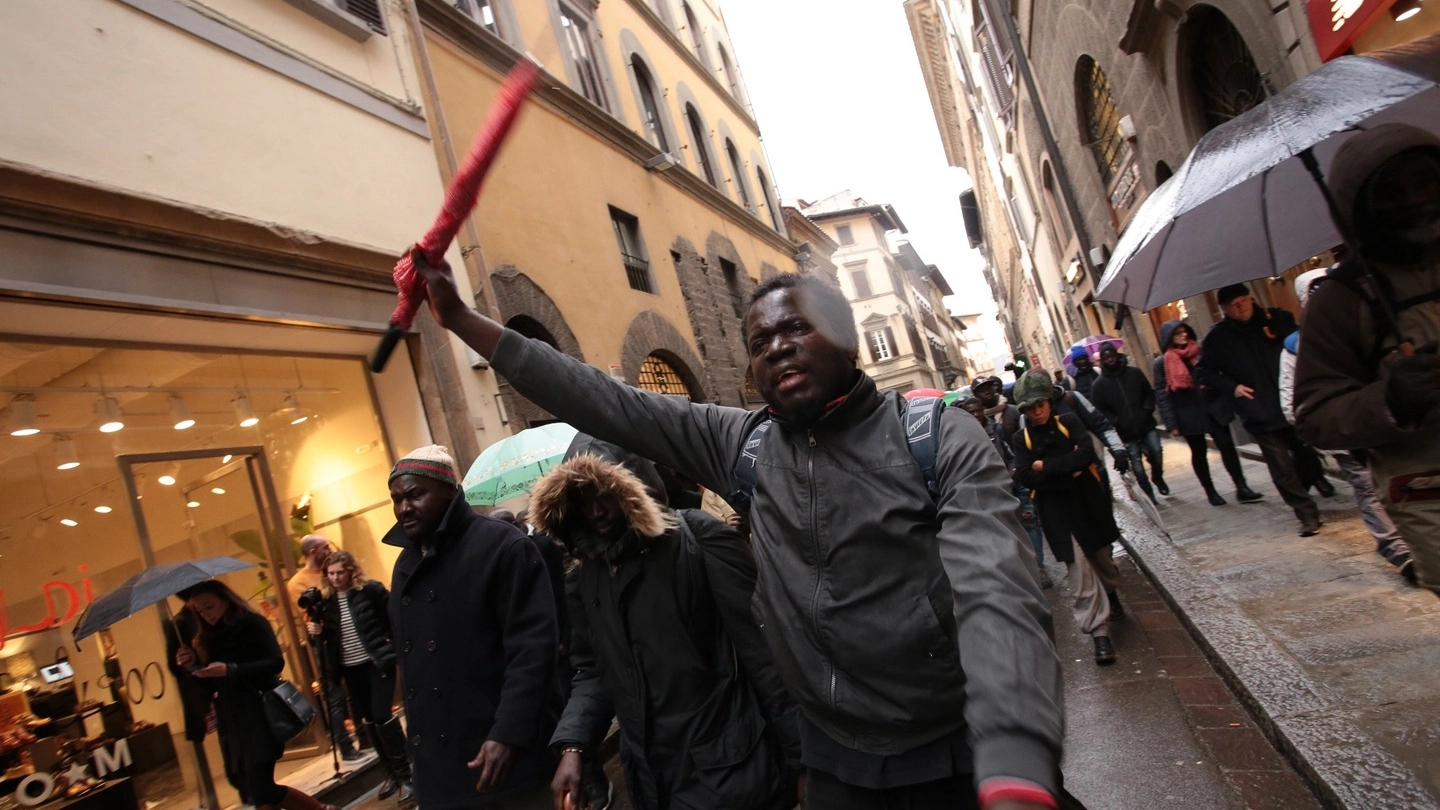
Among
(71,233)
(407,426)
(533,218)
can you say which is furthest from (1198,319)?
(71,233)

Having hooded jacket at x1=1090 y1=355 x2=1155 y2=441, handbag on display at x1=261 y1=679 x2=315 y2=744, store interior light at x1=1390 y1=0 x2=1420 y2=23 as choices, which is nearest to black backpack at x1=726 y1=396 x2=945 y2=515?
handbag on display at x1=261 y1=679 x2=315 y2=744

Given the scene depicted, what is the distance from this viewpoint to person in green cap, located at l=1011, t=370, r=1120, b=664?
5344mm

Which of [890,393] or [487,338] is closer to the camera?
[890,393]

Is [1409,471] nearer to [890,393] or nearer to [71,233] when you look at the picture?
[890,393]

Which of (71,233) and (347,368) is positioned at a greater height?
(71,233)

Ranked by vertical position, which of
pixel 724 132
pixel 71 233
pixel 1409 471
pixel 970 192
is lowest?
pixel 1409 471

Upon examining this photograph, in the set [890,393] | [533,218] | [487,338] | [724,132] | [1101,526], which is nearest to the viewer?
[890,393]

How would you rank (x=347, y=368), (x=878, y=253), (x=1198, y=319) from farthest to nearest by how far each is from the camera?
(x=878, y=253), (x=1198, y=319), (x=347, y=368)

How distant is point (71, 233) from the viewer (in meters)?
4.89

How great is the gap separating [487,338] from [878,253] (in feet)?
160

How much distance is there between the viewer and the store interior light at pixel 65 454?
548 cm

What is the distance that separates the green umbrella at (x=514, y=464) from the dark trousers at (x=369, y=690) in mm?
1405

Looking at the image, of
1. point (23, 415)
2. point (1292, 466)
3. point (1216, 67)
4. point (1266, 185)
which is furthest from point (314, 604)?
point (1216, 67)

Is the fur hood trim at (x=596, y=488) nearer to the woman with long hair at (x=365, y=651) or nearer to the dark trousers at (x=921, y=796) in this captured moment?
the dark trousers at (x=921, y=796)
